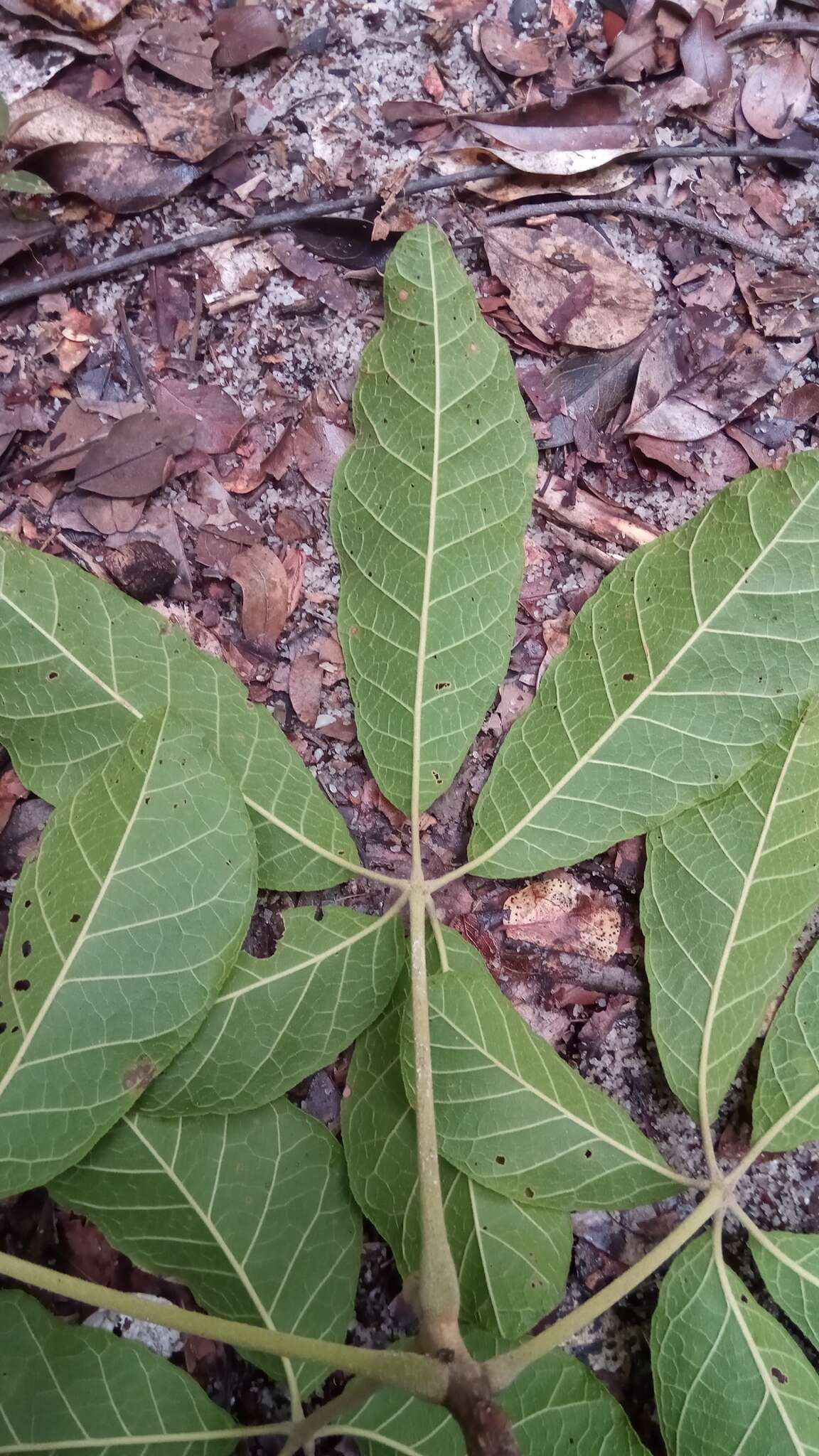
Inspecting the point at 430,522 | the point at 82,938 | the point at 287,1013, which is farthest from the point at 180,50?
the point at 287,1013

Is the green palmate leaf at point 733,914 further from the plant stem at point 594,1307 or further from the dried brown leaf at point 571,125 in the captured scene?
the dried brown leaf at point 571,125

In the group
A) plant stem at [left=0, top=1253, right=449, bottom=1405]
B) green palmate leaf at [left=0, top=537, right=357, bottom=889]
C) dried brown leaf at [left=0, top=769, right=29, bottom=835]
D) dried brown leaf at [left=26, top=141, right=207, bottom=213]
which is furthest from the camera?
dried brown leaf at [left=26, top=141, right=207, bottom=213]

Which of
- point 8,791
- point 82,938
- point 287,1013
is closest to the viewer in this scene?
point 82,938

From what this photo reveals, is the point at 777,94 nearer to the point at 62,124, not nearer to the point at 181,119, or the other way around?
the point at 181,119

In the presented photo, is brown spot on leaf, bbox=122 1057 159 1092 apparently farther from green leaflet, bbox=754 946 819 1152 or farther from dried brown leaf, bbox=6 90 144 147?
dried brown leaf, bbox=6 90 144 147

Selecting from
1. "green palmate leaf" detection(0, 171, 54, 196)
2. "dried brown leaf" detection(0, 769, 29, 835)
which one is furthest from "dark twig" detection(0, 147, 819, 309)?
"dried brown leaf" detection(0, 769, 29, 835)

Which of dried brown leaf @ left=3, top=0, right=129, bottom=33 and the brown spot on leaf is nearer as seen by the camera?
the brown spot on leaf

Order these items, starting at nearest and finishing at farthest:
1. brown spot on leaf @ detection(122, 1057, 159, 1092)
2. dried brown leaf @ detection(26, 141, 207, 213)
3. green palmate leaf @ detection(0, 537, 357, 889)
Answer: brown spot on leaf @ detection(122, 1057, 159, 1092) → green palmate leaf @ detection(0, 537, 357, 889) → dried brown leaf @ detection(26, 141, 207, 213)
